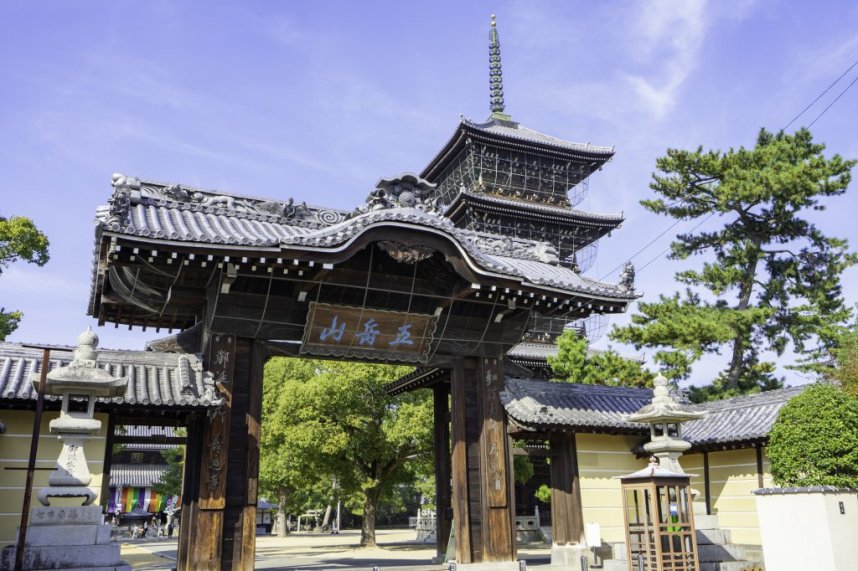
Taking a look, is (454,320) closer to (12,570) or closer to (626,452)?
(626,452)

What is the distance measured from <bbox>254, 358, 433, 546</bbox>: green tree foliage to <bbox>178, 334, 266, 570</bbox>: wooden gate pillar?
11.9 meters

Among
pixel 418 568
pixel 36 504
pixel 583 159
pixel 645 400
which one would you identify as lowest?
pixel 418 568

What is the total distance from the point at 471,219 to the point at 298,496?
17813mm

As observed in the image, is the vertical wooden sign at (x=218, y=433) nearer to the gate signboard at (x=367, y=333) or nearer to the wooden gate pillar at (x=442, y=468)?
the gate signboard at (x=367, y=333)

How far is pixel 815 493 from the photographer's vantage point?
11156 mm

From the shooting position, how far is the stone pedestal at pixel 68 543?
10.0 meters

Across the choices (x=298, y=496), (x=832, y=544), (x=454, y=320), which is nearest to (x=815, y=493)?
(x=832, y=544)

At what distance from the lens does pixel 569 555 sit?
15328mm

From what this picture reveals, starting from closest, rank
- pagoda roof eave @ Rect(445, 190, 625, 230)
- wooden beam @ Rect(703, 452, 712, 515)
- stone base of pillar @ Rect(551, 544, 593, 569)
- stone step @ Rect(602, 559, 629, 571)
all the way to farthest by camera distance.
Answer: stone step @ Rect(602, 559, 629, 571), stone base of pillar @ Rect(551, 544, 593, 569), wooden beam @ Rect(703, 452, 712, 515), pagoda roof eave @ Rect(445, 190, 625, 230)

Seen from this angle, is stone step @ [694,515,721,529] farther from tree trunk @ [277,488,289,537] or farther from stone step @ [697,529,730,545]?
tree trunk @ [277,488,289,537]

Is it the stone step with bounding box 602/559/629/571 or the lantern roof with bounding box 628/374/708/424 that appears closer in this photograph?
the stone step with bounding box 602/559/629/571

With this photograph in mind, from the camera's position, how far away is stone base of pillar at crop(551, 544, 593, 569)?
15164mm

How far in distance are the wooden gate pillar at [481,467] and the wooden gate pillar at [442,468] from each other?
2.80m

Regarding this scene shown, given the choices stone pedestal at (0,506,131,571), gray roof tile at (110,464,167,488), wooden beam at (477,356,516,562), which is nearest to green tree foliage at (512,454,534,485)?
wooden beam at (477,356,516,562)
